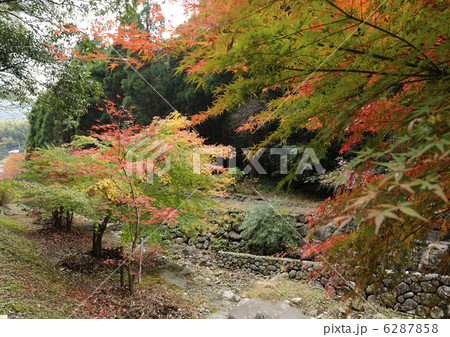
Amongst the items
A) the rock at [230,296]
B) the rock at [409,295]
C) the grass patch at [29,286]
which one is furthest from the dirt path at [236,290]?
the grass patch at [29,286]

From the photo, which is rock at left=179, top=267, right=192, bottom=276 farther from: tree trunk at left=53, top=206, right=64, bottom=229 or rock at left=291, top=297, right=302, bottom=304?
tree trunk at left=53, top=206, right=64, bottom=229

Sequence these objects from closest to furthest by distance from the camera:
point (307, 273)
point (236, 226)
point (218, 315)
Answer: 1. point (218, 315)
2. point (307, 273)
3. point (236, 226)

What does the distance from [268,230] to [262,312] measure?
110 inches

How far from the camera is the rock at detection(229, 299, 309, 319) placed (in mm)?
2680

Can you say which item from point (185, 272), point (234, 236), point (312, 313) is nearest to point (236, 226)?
point (234, 236)

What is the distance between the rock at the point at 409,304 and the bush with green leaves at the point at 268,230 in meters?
2.18

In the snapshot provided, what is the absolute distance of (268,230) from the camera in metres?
5.48

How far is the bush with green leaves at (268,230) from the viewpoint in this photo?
545 centimetres

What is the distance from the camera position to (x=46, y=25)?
3283mm

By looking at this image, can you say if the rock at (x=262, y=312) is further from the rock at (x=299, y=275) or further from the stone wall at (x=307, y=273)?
the rock at (x=299, y=275)

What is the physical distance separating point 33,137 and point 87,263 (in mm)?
7278

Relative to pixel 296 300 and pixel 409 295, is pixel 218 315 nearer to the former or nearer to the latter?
pixel 296 300

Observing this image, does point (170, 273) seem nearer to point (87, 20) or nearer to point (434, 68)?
point (87, 20)
